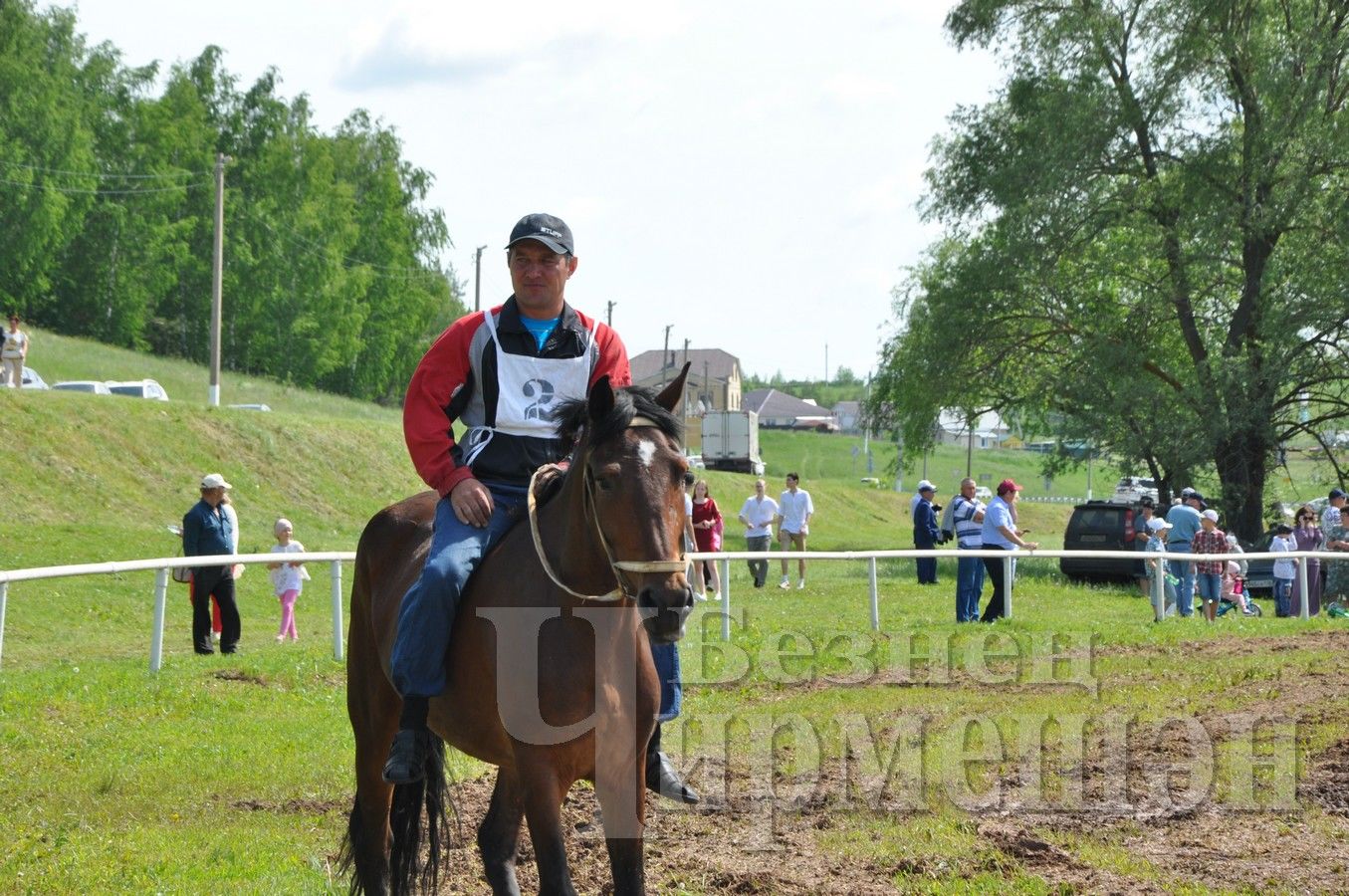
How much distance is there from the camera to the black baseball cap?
560 cm

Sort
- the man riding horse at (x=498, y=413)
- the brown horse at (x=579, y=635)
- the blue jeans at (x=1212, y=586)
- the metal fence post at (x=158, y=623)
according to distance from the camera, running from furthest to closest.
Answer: the blue jeans at (x=1212, y=586), the metal fence post at (x=158, y=623), the man riding horse at (x=498, y=413), the brown horse at (x=579, y=635)

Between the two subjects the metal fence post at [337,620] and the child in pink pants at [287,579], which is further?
the child in pink pants at [287,579]

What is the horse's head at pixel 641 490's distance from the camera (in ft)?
14.5

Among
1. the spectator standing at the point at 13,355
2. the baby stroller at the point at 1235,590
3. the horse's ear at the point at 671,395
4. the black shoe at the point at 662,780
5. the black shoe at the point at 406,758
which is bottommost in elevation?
the black shoe at the point at 662,780

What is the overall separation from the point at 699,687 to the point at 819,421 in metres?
133

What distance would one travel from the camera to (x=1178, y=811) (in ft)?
23.3

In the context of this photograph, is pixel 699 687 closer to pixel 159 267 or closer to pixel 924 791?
pixel 924 791

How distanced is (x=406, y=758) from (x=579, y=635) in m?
1.00

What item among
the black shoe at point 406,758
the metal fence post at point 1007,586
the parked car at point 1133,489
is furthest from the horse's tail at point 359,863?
the parked car at point 1133,489

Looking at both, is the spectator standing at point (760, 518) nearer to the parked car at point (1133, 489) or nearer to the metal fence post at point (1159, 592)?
the metal fence post at point (1159, 592)

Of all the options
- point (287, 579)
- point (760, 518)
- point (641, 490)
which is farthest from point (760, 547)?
point (641, 490)

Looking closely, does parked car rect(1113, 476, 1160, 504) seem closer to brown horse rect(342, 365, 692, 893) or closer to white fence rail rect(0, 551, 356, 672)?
white fence rail rect(0, 551, 356, 672)

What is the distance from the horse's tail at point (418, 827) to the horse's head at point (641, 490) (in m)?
1.88

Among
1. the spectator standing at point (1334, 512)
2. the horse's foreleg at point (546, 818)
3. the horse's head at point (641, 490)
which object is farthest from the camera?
the spectator standing at point (1334, 512)
